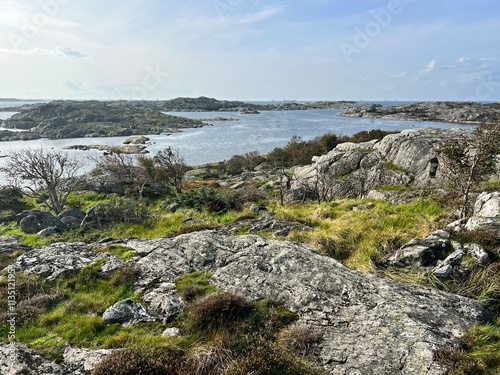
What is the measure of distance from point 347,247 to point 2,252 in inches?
438

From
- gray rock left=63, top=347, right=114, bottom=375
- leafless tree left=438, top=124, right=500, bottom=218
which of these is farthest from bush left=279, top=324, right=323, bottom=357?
leafless tree left=438, top=124, right=500, bottom=218

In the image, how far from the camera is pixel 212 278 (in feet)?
24.7

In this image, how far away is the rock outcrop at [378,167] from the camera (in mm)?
24106

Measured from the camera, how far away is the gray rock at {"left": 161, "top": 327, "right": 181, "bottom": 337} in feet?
18.8

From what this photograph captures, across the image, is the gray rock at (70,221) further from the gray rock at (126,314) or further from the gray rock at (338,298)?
the gray rock at (126,314)

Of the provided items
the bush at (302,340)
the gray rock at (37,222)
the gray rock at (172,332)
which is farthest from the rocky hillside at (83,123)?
the bush at (302,340)

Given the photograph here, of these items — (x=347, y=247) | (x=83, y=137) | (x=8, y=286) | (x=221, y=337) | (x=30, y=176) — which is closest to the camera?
(x=221, y=337)

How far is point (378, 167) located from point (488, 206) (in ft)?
55.8

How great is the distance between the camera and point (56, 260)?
8.93 metres

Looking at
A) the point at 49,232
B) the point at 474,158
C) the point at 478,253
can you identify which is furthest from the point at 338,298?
the point at 49,232

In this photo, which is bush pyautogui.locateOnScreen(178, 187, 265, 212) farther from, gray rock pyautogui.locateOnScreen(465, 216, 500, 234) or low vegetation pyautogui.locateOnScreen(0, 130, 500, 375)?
gray rock pyautogui.locateOnScreen(465, 216, 500, 234)

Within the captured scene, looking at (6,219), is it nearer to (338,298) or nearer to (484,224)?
(338,298)

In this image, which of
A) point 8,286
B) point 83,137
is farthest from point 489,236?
point 83,137

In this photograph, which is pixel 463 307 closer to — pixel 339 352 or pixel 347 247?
pixel 339 352
